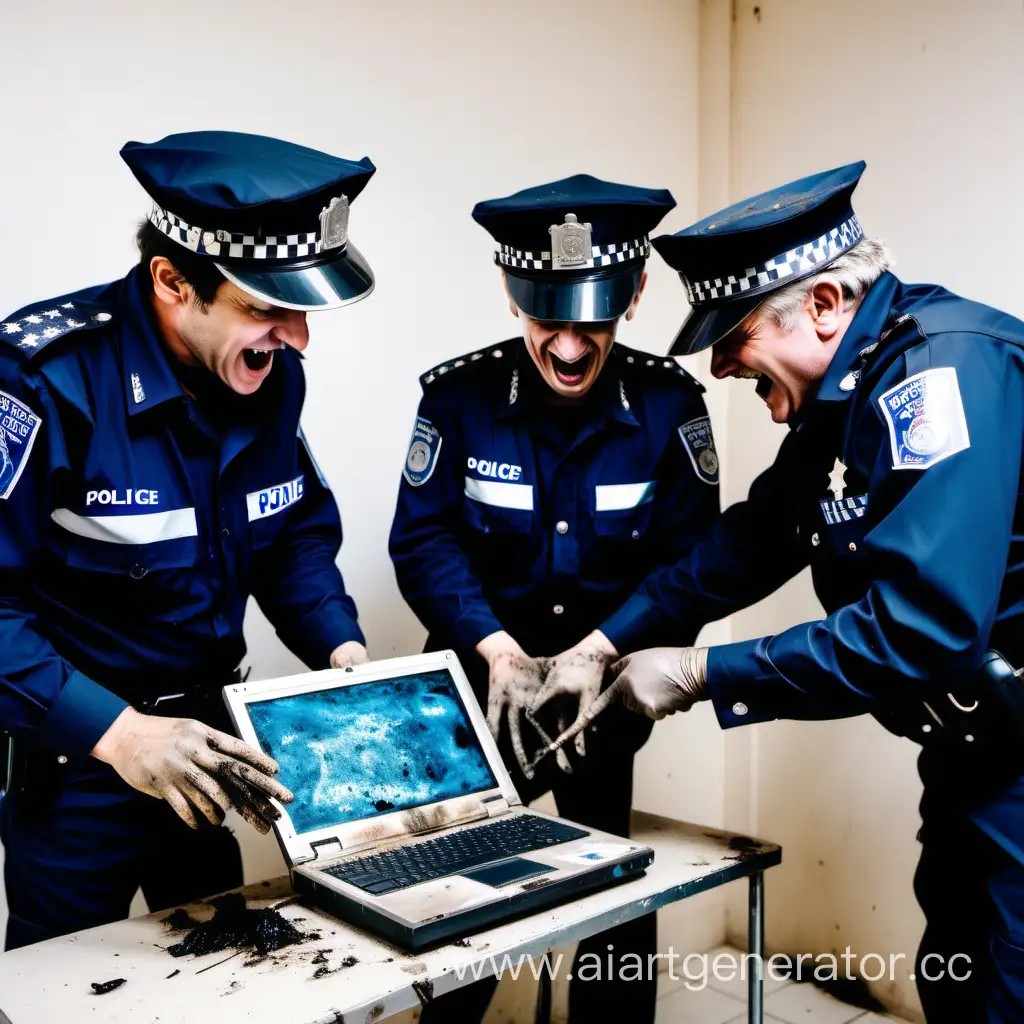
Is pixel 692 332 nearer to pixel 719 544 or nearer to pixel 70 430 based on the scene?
pixel 719 544

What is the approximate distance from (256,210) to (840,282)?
81 cm

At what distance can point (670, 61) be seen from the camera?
2.74 meters

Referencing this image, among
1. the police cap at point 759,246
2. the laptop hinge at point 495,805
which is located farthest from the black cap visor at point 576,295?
the laptop hinge at point 495,805

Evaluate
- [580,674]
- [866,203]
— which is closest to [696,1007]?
[580,674]

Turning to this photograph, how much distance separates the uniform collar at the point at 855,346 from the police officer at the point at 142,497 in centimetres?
68

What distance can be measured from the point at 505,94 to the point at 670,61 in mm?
610

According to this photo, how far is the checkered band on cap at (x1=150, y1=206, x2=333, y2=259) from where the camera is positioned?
1391mm

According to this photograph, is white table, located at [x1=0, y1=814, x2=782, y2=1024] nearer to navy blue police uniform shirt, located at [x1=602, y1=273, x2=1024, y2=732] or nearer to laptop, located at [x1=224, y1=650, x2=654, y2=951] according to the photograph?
laptop, located at [x1=224, y1=650, x2=654, y2=951]

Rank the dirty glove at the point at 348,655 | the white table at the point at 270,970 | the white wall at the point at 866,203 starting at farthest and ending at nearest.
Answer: the white wall at the point at 866,203
the dirty glove at the point at 348,655
the white table at the point at 270,970

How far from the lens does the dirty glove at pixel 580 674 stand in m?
1.63

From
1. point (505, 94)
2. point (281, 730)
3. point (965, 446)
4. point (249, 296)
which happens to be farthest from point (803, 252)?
point (505, 94)

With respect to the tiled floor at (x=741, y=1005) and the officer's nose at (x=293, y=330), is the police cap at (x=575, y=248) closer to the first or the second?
the officer's nose at (x=293, y=330)

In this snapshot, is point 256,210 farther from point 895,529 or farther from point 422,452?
point 895,529

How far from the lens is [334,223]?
1.46 meters
